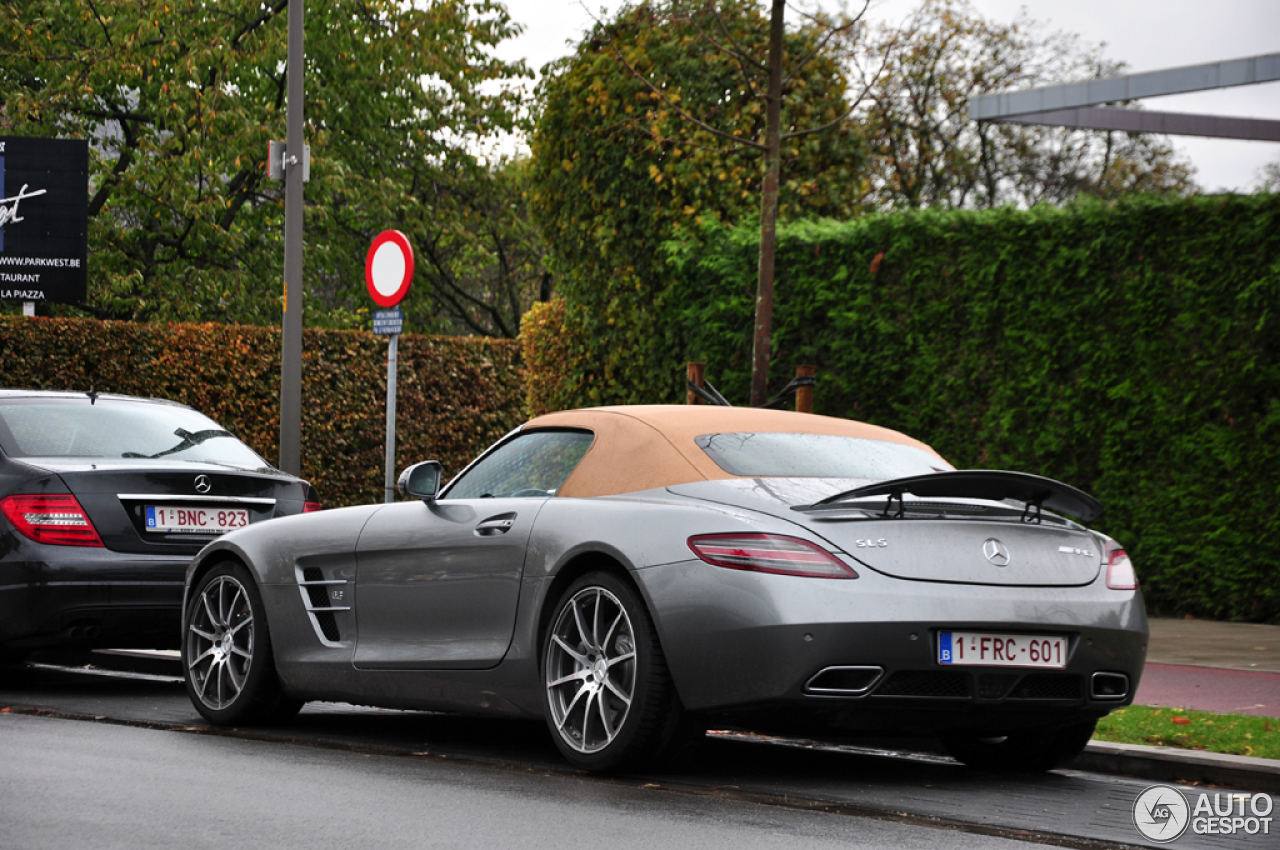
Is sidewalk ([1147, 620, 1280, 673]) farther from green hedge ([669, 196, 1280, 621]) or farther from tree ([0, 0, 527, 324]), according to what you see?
tree ([0, 0, 527, 324])

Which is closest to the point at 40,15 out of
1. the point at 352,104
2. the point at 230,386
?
the point at 352,104

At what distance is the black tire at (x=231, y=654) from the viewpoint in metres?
7.24

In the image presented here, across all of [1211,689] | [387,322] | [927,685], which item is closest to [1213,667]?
[1211,689]

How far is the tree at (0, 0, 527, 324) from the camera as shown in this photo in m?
27.1

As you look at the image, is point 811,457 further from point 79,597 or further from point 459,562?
point 79,597

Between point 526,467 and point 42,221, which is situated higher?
point 42,221

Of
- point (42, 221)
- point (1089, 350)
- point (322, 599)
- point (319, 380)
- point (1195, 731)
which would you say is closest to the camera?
point (1195, 731)

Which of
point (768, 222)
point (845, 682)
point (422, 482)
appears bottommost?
point (845, 682)

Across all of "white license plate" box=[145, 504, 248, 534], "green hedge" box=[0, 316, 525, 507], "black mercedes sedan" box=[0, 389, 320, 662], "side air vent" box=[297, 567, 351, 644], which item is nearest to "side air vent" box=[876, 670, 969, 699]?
"side air vent" box=[297, 567, 351, 644]

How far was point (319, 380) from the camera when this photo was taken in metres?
19.8

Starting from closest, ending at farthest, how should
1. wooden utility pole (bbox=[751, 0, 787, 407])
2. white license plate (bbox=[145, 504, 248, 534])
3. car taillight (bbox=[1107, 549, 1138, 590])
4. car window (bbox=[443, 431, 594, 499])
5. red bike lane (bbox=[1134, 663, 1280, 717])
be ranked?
1. car taillight (bbox=[1107, 549, 1138, 590])
2. car window (bbox=[443, 431, 594, 499])
3. red bike lane (bbox=[1134, 663, 1280, 717])
4. white license plate (bbox=[145, 504, 248, 534])
5. wooden utility pole (bbox=[751, 0, 787, 407])

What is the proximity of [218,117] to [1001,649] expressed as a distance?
931 inches

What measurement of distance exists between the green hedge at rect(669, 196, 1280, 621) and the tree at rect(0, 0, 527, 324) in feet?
49.2

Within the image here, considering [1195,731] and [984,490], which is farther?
[1195,731]
